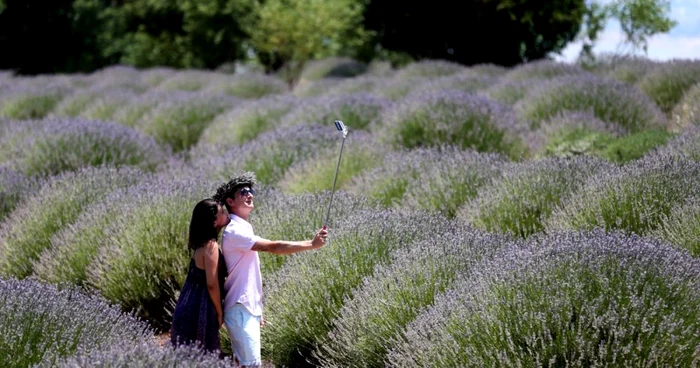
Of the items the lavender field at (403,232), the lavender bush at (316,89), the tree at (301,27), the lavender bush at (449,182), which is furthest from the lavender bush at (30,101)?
the lavender bush at (449,182)

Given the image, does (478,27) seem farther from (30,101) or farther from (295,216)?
(295,216)

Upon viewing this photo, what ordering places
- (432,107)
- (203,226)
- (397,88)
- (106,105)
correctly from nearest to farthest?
(203,226)
(432,107)
(106,105)
(397,88)

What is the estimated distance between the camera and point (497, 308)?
3707 millimetres

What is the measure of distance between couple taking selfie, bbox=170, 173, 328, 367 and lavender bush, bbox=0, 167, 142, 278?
2.63 m

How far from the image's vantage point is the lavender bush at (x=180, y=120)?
1133 cm

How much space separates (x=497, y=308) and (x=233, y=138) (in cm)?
702

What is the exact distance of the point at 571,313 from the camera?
3564 millimetres

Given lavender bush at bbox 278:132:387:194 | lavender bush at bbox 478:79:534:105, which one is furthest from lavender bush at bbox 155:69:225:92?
lavender bush at bbox 278:132:387:194

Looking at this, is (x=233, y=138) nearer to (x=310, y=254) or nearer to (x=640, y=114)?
(x=640, y=114)

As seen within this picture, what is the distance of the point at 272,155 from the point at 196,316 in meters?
4.11

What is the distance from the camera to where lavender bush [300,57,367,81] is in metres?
20.4

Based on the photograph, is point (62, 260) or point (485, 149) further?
point (485, 149)

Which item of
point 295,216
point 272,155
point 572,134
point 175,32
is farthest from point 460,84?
point 175,32

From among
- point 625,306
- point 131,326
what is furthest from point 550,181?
point 131,326
